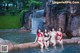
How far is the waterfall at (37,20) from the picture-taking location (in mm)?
6066

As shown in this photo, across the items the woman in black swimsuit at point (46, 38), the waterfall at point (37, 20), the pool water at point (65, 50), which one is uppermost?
the waterfall at point (37, 20)

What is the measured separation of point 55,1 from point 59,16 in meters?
0.44

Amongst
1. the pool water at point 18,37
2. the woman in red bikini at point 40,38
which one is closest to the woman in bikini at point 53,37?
the woman in red bikini at point 40,38

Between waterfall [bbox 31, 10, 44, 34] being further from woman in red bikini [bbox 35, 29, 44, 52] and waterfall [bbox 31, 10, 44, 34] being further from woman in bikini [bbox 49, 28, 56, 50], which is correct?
woman in bikini [bbox 49, 28, 56, 50]

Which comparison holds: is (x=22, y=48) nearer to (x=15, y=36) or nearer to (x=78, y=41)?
(x=15, y=36)

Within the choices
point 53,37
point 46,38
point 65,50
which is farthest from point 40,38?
point 65,50

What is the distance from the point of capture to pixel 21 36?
6.08 meters

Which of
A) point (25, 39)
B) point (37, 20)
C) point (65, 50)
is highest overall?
point (37, 20)

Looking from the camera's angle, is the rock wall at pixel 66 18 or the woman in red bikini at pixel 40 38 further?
the rock wall at pixel 66 18

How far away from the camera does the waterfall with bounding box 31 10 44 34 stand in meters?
6.07

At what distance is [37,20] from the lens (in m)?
6.06

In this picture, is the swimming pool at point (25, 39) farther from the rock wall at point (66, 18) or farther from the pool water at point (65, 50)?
the rock wall at point (66, 18)

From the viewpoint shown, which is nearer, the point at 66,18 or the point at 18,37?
the point at 18,37

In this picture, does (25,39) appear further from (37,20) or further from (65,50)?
(65,50)
